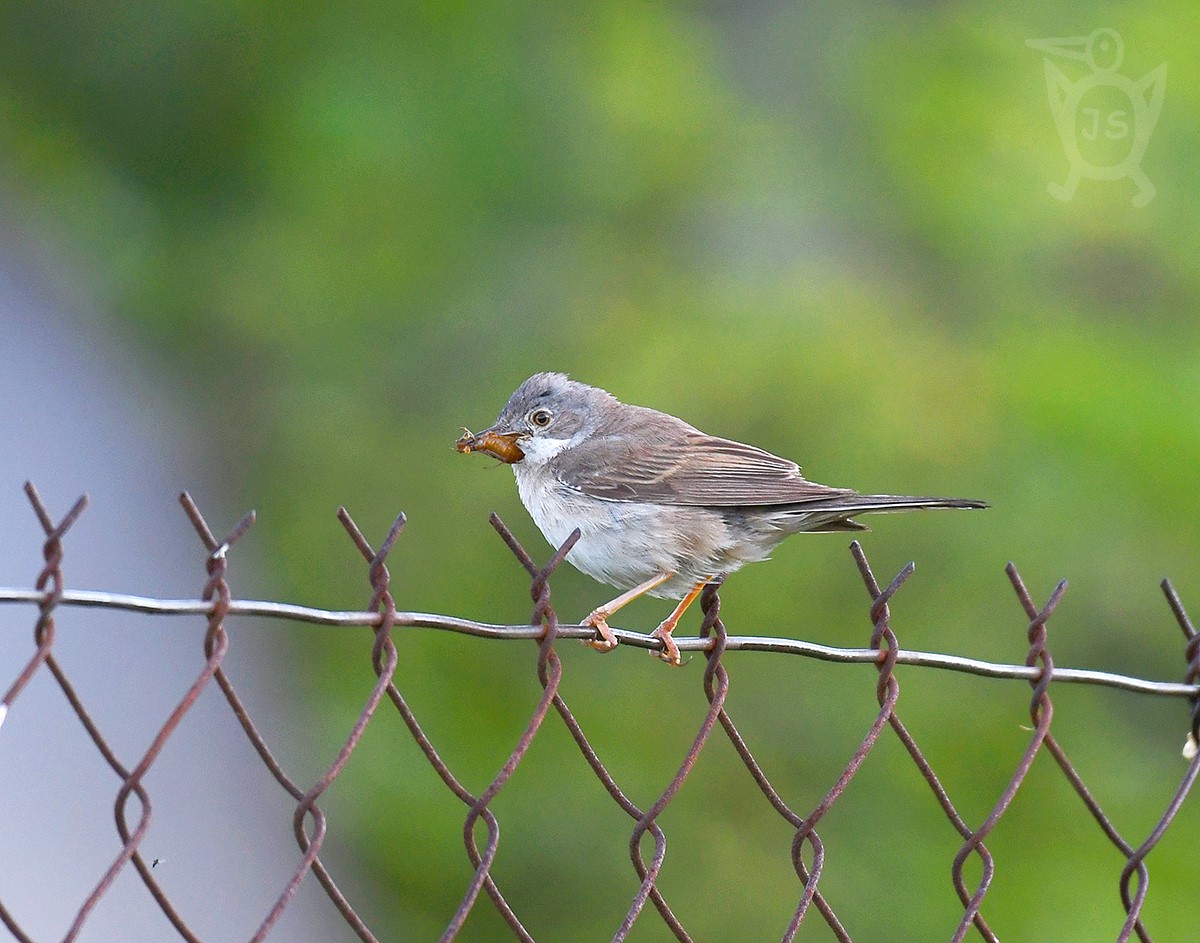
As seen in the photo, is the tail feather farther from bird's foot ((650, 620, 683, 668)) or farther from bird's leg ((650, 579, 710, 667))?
bird's foot ((650, 620, 683, 668))

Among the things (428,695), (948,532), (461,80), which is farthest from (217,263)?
(948,532)

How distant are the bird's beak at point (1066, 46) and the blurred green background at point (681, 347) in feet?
0.45

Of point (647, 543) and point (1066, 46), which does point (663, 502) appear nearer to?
point (647, 543)

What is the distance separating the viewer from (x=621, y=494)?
3.92 metres

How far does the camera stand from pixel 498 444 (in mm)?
4211

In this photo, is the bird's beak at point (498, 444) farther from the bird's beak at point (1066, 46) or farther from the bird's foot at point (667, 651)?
the bird's beak at point (1066, 46)

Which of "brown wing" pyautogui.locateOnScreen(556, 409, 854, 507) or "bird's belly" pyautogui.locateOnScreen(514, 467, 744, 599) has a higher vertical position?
"brown wing" pyautogui.locateOnScreen(556, 409, 854, 507)

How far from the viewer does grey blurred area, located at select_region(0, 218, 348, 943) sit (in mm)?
5867

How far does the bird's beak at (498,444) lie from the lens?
4091mm

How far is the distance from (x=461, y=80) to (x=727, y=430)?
330cm
